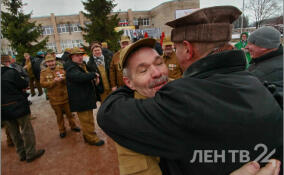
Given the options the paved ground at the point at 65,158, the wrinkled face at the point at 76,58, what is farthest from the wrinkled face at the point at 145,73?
the wrinkled face at the point at 76,58

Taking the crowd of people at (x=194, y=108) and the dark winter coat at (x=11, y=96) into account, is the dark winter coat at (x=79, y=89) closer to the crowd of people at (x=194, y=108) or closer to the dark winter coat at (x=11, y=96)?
the dark winter coat at (x=11, y=96)

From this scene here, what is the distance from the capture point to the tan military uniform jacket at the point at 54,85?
13.5 ft

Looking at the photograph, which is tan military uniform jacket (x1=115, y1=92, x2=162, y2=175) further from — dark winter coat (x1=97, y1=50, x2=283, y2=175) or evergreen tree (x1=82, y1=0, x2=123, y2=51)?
evergreen tree (x1=82, y1=0, x2=123, y2=51)

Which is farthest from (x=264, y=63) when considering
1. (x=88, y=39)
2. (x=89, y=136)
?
(x=88, y=39)

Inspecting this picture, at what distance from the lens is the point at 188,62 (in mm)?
1117

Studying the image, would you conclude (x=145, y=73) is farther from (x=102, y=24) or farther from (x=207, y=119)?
(x=102, y=24)

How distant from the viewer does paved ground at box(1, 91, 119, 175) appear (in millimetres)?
3180

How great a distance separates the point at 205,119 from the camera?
719 mm

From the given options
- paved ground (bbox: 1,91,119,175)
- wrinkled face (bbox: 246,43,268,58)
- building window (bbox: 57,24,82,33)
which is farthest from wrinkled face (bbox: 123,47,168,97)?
building window (bbox: 57,24,82,33)

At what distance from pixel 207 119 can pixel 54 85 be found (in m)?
4.30

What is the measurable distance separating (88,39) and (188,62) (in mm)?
11587

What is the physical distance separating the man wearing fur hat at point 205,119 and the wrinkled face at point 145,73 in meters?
0.31

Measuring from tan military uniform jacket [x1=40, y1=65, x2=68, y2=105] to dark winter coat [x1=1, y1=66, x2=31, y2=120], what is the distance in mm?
824

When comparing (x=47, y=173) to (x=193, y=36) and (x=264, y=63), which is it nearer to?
(x=193, y=36)
